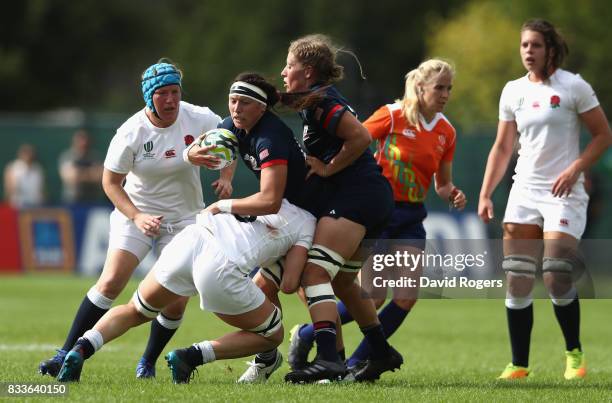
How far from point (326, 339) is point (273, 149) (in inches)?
45.3

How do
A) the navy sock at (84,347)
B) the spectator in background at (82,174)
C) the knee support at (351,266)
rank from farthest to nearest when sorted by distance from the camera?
the spectator in background at (82,174), the knee support at (351,266), the navy sock at (84,347)

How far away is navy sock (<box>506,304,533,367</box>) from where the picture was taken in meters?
8.37

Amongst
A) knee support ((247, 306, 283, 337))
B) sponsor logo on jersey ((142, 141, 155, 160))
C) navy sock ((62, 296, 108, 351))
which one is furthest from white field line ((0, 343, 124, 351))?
knee support ((247, 306, 283, 337))

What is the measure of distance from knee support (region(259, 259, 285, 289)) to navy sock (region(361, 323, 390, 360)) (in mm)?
638

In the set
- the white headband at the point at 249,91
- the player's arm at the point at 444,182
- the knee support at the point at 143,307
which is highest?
the white headband at the point at 249,91

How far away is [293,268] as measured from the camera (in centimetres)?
736

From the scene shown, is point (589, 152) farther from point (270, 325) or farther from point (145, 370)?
point (145, 370)

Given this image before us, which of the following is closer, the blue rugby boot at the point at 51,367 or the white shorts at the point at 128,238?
the blue rugby boot at the point at 51,367

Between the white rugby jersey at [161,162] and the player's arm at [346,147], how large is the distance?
3.56 ft

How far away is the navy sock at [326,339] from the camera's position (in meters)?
7.27

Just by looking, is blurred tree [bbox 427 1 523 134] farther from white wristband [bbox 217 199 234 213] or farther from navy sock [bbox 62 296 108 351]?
white wristband [bbox 217 199 234 213]

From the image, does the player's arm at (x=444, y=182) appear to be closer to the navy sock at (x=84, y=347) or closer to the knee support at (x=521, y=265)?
the knee support at (x=521, y=265)

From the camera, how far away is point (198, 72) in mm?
51188

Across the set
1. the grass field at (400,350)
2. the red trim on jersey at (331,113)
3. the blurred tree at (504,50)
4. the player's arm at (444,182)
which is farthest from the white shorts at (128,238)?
the blurred tree at (504,50)
